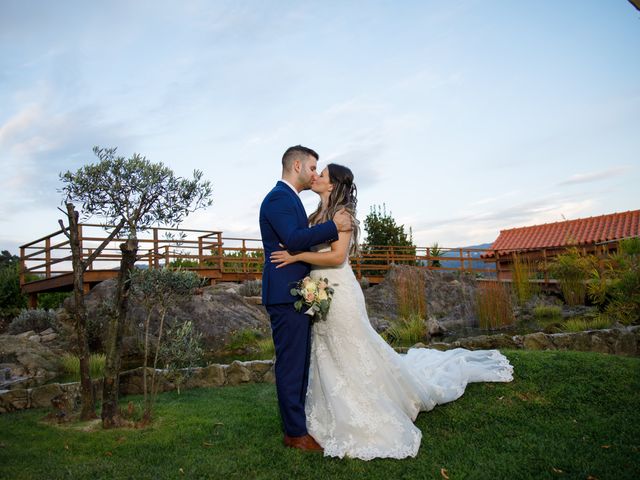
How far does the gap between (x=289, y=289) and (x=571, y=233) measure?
25596 millimetres

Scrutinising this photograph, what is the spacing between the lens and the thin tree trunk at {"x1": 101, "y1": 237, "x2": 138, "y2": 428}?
504cm

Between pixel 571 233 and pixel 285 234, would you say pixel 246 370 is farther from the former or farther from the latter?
pixel 571 233

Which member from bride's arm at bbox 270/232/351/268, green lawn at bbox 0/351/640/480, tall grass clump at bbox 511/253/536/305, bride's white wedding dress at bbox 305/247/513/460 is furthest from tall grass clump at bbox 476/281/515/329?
bride's arm at bbox 270/232/351/268

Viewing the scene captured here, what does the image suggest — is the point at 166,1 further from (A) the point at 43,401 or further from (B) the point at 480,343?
(B) the point at 480,343

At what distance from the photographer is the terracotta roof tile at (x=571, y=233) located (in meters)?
23.2

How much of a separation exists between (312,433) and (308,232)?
1.70m

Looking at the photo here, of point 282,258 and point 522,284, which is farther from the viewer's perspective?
point 522,284

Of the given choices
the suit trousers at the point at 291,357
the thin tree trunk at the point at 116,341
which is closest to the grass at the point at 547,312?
the suit trousers at the point at 291,357

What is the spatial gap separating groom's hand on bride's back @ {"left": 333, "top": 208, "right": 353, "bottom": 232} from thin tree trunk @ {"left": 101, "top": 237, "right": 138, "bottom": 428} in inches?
95.6

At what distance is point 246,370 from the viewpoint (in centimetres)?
779

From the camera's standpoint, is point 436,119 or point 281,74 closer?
point 281,74

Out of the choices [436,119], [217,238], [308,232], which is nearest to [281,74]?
[436,119]

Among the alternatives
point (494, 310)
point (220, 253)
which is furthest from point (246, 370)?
point (220, 253)

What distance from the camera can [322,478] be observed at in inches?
137
